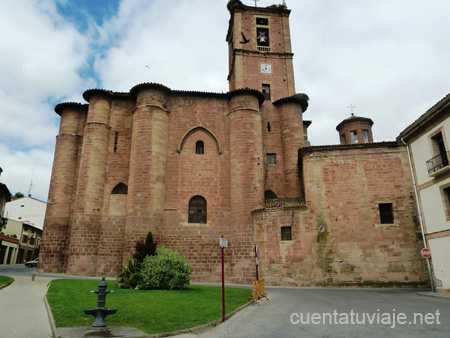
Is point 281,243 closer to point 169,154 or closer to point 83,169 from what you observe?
point 169,154

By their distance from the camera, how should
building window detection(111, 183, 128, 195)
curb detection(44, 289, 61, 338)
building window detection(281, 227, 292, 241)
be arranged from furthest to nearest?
building window detection(111, 183, 128, 195), building window detection(281, 227, 292, 241), curb detection(44, 289, 61, 338)

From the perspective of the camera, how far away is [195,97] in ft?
81.9

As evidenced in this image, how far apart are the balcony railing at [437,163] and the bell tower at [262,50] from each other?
14.9m

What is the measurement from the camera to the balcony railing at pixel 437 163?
1437 centimetres

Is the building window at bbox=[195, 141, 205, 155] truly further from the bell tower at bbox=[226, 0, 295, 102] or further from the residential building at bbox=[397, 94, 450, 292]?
the residential building at bbox=[397, 94, 450, 292]

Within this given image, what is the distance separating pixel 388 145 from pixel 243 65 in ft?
47.6

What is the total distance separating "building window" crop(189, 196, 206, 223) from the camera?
885 inches

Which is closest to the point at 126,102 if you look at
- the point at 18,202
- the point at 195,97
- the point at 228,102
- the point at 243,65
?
the point at 195,97

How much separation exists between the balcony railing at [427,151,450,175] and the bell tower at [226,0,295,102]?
14.9 m

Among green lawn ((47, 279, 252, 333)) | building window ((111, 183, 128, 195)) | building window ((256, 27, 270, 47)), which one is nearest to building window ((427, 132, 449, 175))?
green lawn ((47, 279, 252, 333))

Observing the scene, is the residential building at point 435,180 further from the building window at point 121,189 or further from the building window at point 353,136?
the building window at point 353,136

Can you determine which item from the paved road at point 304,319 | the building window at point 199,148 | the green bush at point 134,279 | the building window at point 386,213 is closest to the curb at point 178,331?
the paved road at point 304,319

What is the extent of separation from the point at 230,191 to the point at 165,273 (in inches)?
370

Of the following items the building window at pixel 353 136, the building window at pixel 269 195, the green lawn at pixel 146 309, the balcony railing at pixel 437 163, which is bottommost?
the green lawn at pixel 146 309
